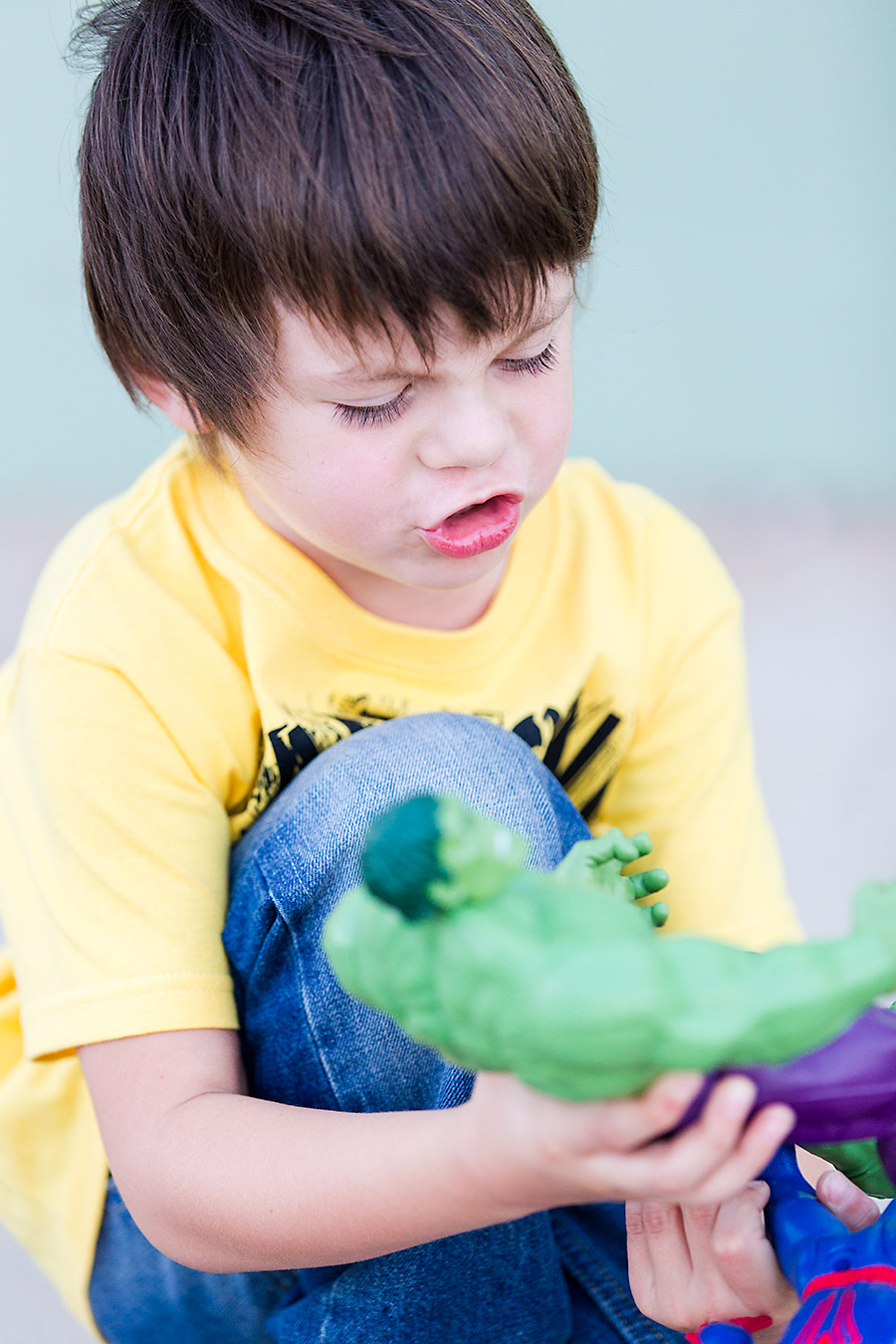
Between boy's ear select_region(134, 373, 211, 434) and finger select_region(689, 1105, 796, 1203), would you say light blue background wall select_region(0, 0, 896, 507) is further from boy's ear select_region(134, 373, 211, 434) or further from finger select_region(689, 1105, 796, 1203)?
finger select_region(689, 1105, 796, 1203)

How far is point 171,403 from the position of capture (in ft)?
2.65

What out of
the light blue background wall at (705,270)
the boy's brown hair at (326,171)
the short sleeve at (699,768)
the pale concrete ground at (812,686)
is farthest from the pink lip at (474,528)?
the light blue background wall at (705,270)

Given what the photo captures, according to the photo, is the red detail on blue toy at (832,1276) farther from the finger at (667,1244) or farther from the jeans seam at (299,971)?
the jeans seam at (299,971)

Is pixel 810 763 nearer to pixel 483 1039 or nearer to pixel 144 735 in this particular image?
pixel 144 735

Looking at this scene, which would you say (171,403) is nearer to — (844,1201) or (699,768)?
(699,768)

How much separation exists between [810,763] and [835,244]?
3.61 ft

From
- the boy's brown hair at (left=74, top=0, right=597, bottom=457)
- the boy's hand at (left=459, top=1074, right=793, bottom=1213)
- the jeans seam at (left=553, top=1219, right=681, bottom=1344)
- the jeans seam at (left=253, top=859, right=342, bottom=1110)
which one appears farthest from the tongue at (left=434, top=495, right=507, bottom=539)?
the jeans seam at (left=553, top=1219, right=681, bottom=1344)

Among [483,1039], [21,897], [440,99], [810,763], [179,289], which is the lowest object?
[810,763]

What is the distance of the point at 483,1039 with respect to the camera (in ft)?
1.39

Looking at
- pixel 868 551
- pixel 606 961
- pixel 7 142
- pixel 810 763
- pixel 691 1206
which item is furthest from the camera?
pixel 7 142

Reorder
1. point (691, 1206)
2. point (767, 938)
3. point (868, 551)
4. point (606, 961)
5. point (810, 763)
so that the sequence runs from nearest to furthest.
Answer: point (606, 961) < point (691, 1206) < point (767, 938) < point (810, 763) < point (868, 551)

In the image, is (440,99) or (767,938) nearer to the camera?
(440,99)

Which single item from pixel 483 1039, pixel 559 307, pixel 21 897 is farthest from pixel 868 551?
pixel 483 1039

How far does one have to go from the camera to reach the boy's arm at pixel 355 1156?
0.44 metres
